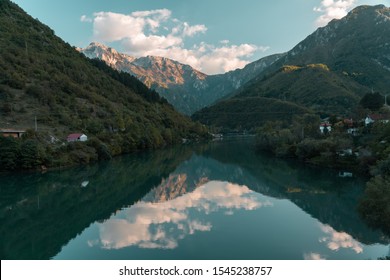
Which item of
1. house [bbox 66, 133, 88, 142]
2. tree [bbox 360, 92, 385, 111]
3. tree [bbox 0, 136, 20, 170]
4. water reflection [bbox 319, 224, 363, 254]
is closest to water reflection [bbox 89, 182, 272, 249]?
water reflection [bbox 319, 224, 363, 254]

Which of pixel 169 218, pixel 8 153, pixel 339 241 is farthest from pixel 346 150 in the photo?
pixel 8 153

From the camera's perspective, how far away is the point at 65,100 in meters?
79.9

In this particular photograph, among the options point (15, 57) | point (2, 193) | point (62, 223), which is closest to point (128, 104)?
point (15, 57)

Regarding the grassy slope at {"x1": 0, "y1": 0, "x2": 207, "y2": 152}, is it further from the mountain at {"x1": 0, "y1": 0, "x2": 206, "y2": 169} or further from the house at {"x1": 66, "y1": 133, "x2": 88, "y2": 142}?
the house at {"x1": 66, "y1": 133, "x2": 88, "y2": 142}

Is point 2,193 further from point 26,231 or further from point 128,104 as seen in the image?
point 128,104

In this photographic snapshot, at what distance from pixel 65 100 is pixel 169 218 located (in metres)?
59.0

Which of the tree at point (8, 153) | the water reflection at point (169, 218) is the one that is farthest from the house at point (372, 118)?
A: the tree at point (8, 153)

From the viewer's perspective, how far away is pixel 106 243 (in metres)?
22.8

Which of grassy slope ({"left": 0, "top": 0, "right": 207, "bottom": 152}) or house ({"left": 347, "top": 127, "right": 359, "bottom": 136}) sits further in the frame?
grassy slope ({"left": 0, "top": 0, "right": 207, "bottom": 152})

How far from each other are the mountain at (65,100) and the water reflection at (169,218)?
25927 mm

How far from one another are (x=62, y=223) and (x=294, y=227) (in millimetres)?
17610

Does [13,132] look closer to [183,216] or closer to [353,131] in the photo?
[183,216]

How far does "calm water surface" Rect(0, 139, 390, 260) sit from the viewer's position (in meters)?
21.3

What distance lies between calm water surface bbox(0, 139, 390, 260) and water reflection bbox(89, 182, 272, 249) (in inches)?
2.9
